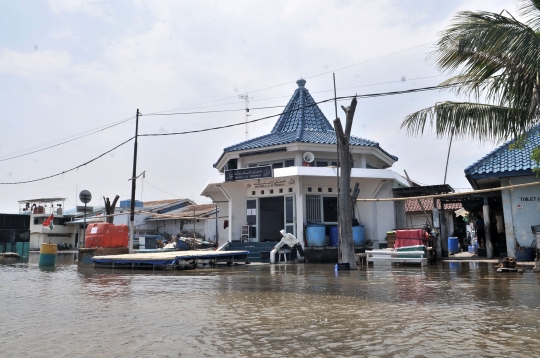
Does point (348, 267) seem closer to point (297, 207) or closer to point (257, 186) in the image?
point (297, 207)

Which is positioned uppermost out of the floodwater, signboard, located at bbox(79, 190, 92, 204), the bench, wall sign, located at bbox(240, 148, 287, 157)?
wall sign, located at bbox(240, 148, 287, 157)

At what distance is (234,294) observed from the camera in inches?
355

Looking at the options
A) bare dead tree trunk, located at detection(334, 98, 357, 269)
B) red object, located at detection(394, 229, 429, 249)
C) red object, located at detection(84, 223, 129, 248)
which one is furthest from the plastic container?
red object, located at detection(84, 223, 129, 248)

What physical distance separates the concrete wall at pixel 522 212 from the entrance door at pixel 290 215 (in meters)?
8.94

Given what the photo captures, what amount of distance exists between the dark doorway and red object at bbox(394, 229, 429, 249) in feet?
32.2

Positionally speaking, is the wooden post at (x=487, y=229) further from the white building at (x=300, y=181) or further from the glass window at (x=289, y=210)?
the glass window at (x=289, y=210)

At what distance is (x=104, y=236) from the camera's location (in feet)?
68.9

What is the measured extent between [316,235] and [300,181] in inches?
105

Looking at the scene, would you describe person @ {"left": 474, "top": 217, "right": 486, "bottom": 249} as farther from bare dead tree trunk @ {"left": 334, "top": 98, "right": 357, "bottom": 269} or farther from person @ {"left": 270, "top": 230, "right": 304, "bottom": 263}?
bare dead tree trunk @ {"left": 334, "top": 98, "right": 357, "bottom": 269}

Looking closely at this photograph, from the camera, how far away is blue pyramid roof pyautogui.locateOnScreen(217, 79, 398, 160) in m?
22.3

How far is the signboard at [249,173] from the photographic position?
21.1 metres

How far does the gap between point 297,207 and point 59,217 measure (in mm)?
36459

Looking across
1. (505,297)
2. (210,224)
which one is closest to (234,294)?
(505,297)

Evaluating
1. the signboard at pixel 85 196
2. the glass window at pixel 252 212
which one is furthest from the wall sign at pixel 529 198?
the signboard at pixel 85 196
